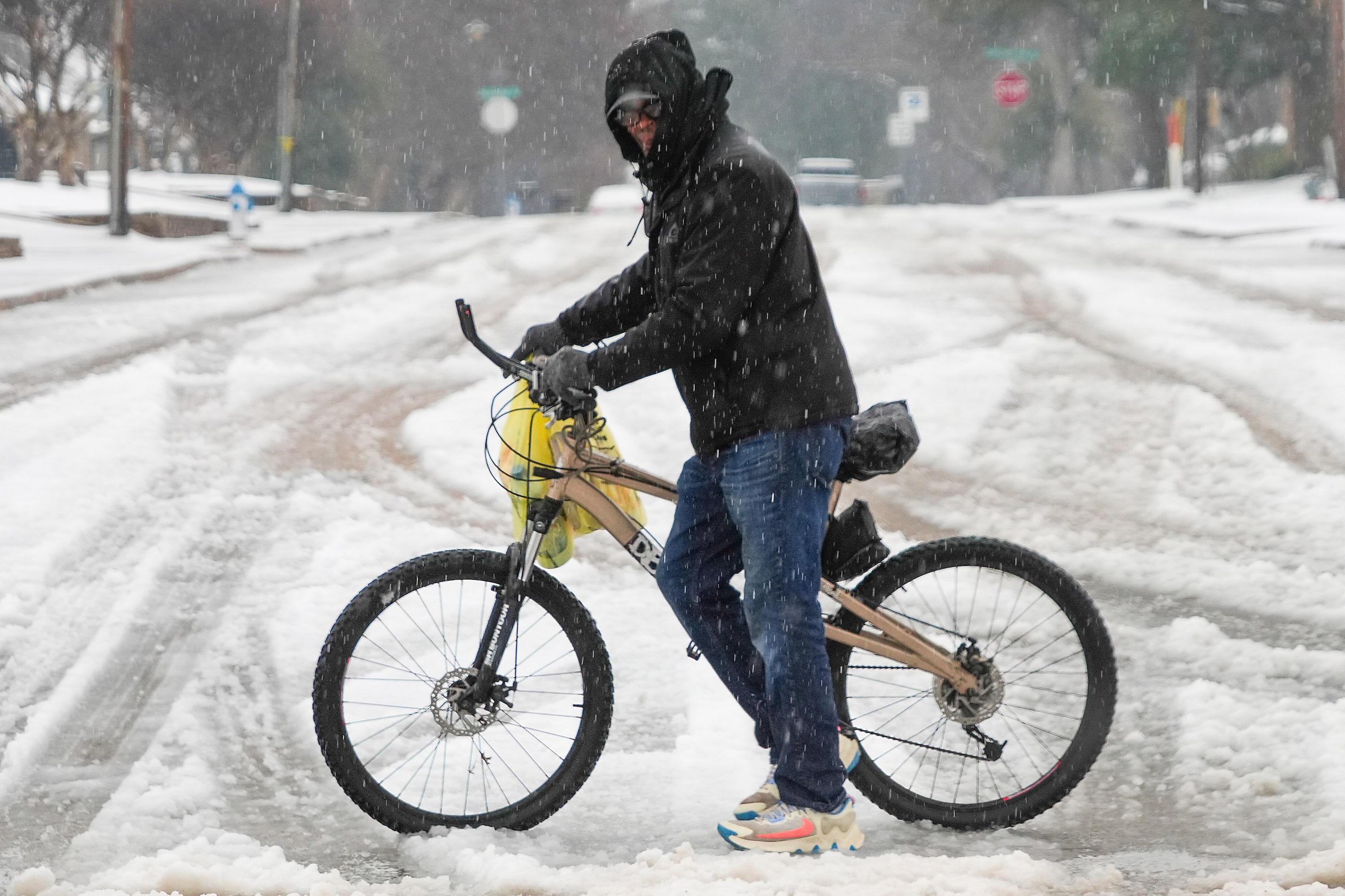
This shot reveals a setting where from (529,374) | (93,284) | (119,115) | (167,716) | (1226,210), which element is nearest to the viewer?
(529,374)

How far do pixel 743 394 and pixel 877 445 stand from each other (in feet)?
1.30

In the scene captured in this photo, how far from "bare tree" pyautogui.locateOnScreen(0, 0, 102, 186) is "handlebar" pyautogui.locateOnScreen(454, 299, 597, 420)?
29849mm

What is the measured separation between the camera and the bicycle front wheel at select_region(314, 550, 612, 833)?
3881 millimetres

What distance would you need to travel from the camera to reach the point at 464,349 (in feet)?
39.5

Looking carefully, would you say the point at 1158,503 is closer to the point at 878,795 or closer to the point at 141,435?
the point at 878,795

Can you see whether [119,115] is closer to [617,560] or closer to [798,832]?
[617,560]

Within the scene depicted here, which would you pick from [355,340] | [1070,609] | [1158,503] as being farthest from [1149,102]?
[1070,609]

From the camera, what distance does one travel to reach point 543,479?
3.95m

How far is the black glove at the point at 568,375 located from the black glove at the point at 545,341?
0.38m

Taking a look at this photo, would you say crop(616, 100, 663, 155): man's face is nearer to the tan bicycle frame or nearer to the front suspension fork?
the tan bicycle frame

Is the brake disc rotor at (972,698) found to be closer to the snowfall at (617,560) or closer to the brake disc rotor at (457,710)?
the snowfall at (617,560)

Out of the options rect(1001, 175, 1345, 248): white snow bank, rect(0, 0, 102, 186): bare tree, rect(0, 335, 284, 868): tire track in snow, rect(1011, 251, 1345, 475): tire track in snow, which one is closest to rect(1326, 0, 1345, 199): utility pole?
rect(1001, 175, 1345, 248): white snow bank

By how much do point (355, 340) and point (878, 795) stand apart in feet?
30.0

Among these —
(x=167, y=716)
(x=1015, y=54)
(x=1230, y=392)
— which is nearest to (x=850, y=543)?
(x=167, y=716)
